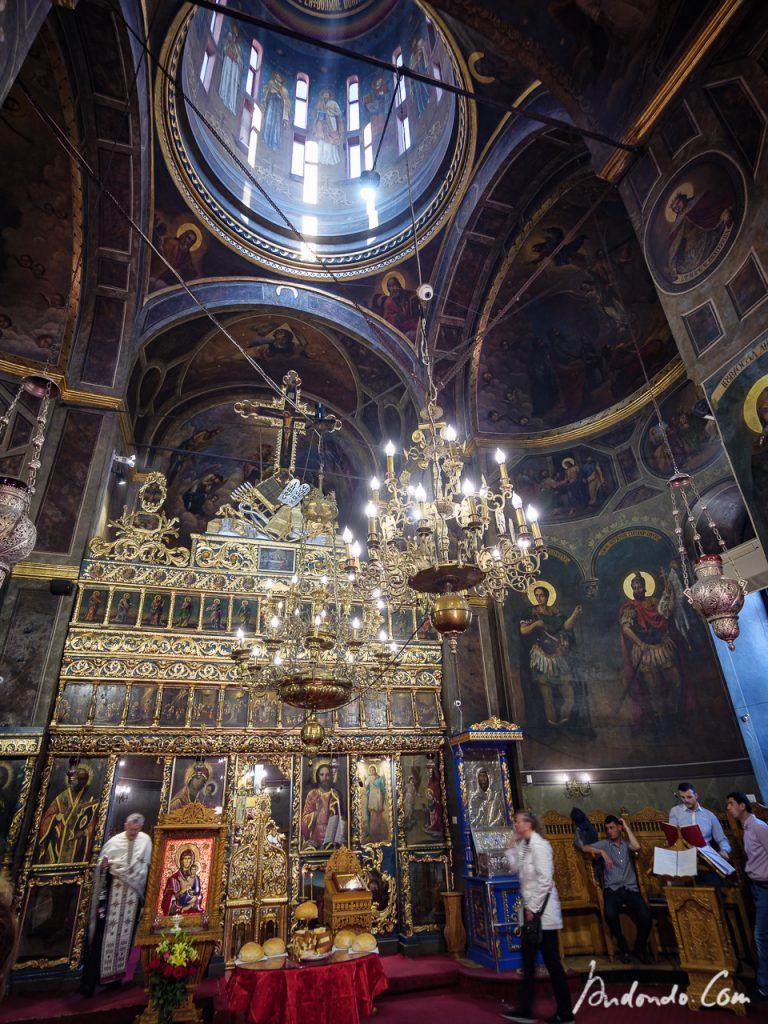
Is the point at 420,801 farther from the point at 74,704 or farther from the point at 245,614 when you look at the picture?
the point at 74,704

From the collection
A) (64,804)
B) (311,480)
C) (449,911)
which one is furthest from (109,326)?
(449,911)

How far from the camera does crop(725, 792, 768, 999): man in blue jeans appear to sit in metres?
4.52

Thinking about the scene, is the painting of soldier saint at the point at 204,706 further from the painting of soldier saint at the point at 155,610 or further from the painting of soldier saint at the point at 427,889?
the painting of soldier saint at the point at 427,889

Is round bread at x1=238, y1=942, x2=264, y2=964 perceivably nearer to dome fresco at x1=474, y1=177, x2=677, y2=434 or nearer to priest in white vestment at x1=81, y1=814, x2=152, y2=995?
priest in white vestment at x1=81, y1=814, x2=152, y2=995

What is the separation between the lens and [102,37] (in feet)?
22.5

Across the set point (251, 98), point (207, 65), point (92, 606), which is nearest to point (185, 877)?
point (92, 606)

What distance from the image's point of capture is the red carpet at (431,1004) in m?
4.47

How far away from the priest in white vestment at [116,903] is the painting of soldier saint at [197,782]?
3.17 ft

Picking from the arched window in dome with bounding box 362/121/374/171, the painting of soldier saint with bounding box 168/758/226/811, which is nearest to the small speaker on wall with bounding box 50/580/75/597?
the painting of soldier saint with bounding box 168/758/226/811

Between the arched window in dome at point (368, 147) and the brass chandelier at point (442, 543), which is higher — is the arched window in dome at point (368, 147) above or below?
above

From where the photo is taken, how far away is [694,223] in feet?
17.3

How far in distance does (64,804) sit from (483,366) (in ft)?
30.5

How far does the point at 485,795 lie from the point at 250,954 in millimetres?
3945

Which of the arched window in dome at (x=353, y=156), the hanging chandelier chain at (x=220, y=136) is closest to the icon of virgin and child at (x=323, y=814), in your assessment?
the hanging chandelier chain at (x=220, y=136)
